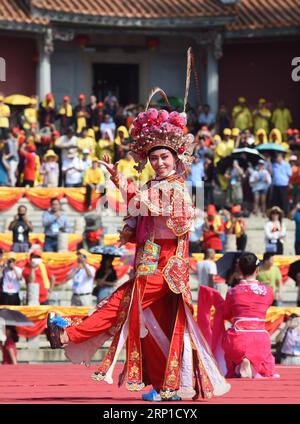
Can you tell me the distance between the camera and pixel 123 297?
1005cm

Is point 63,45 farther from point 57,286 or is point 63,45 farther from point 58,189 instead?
point 57,286

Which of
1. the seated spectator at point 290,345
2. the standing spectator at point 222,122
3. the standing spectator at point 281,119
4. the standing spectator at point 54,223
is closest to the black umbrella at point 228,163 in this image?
the standing spectator at point 54,223

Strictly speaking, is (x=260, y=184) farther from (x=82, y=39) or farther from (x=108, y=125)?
(x=82, y=39)

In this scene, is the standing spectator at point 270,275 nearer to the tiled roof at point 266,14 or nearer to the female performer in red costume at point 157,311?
the female performer in red costume at point 157,311

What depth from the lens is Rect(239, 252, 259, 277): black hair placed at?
1275 centimetres

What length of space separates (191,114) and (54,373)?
17740mm

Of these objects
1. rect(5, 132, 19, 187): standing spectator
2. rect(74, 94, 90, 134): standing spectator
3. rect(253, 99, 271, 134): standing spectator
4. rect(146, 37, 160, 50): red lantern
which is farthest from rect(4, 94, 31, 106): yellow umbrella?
rect(146, 37, 160, 50): red lantern

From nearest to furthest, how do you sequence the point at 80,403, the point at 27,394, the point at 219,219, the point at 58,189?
the point at 80,403 < the point at 27,394 < the point at 219,219 < the point at 58,189

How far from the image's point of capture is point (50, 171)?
2598 centimetres

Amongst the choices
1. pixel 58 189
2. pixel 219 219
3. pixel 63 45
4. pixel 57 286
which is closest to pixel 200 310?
pixel 57 286

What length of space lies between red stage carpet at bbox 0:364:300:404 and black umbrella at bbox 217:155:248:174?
41.3ft

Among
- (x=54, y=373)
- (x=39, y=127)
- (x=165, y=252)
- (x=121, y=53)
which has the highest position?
(x=121, y=53)

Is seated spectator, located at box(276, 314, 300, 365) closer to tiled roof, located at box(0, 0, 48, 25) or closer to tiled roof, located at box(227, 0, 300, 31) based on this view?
tiled roof, located at box(0, 0, 48, 25)

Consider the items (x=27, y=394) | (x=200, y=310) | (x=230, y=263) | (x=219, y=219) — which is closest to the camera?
(x=27, y=394)
